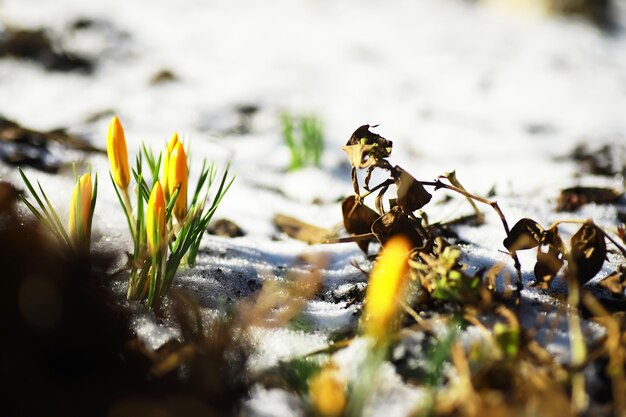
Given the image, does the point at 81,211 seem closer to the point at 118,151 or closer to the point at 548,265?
the point at 118,151

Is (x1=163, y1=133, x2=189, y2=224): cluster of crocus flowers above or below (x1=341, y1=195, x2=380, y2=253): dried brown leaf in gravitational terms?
below

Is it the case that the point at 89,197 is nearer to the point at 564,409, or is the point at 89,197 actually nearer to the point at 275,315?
the point at 275,315

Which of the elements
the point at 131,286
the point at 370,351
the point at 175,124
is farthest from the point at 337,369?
the point at 175,124

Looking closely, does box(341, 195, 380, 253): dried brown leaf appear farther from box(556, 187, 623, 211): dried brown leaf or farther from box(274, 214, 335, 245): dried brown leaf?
box(556, 187, 623, 211): dried brown leaf

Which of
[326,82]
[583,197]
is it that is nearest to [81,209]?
[583,197]

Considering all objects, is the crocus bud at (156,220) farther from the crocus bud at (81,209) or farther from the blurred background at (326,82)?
the blurred background at (326,82)

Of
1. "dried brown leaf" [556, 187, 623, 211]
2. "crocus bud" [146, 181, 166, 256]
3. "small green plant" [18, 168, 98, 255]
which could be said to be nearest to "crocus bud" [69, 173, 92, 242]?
"small green plant" [18, 168, 98, 255]
